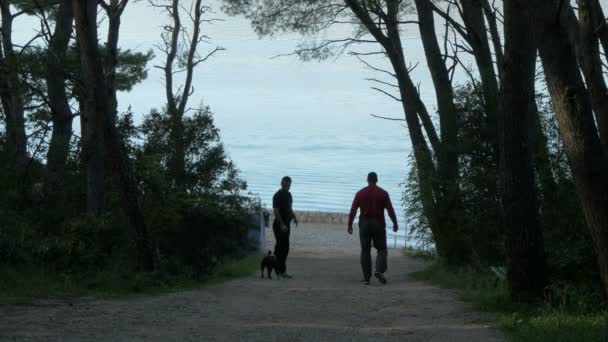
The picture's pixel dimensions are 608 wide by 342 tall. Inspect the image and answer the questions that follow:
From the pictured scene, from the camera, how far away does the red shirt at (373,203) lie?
1449cm

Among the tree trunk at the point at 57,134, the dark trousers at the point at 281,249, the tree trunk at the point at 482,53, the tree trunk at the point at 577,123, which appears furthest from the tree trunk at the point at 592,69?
the tree trunk at the point at 57,134

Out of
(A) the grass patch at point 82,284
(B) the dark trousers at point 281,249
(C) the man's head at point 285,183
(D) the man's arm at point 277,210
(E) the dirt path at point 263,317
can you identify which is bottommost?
(E) the dirt path at point 263,317

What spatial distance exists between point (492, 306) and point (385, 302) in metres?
1.49

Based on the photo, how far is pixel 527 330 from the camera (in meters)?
8.34

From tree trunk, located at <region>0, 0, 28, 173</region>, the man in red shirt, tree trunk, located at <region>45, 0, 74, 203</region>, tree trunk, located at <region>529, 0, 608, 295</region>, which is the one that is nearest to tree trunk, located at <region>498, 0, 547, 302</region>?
tree trunk, located at <region>529, 0, 608, 295</region>

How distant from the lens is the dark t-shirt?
15547 millimetres

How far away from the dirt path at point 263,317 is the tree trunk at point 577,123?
142 centimetres

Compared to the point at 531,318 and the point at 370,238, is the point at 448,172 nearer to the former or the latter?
the point at 370,238

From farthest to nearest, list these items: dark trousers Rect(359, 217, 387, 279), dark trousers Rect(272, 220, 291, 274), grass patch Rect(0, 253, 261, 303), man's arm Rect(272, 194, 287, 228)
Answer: dark trousers Rect(272, 220, 291, 274)
man's arm Rect(272, 194, 287, 228)
dark trousers Rect(359, 217, 387, 279)
grass patch Rect(0, 253, 261, 303)

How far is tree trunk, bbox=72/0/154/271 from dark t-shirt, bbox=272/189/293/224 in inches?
99.5

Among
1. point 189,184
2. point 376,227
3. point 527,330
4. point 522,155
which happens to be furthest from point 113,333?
point 189,184

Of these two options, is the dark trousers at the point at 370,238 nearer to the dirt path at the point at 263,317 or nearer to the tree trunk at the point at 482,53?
the dirt path at the point at 263,317

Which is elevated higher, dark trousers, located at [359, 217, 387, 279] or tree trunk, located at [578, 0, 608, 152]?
tree trunk, located at [578, 0, 608, 152]

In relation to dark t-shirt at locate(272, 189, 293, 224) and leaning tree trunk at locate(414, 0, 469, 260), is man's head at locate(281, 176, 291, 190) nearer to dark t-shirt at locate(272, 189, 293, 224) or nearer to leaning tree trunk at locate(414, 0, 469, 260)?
dark t-shirt at locate(272, 189, 293, 224)
